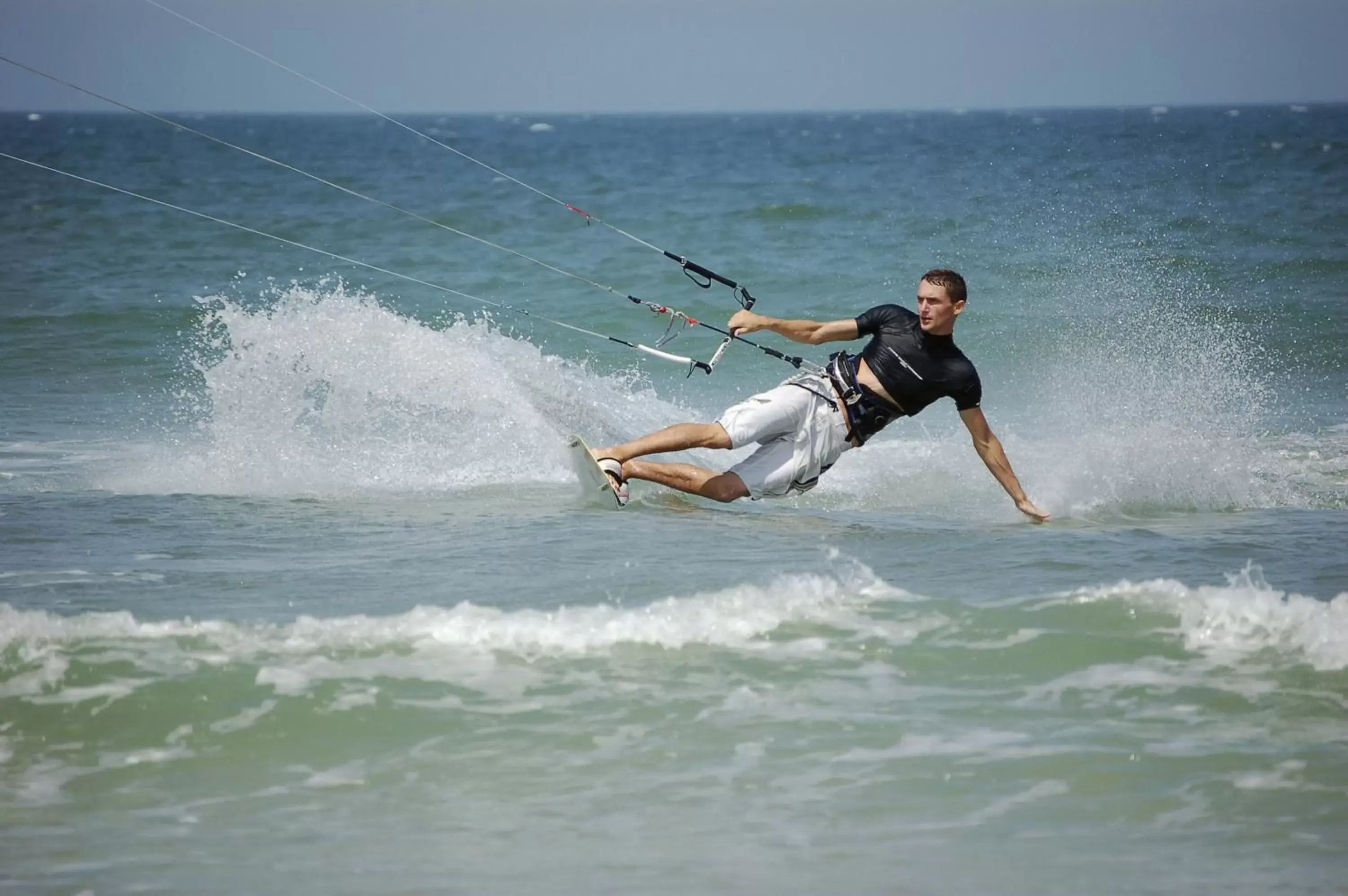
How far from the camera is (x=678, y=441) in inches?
316

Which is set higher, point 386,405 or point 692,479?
point 386,405

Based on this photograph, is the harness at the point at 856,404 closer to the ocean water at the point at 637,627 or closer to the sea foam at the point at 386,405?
the ocean water at the point at 637,627

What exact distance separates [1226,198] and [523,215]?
1344cm

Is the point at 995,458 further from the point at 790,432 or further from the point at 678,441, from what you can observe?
the point at 678,441

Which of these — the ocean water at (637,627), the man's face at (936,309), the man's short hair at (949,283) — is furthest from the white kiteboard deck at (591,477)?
the man's short hair at (949,283)

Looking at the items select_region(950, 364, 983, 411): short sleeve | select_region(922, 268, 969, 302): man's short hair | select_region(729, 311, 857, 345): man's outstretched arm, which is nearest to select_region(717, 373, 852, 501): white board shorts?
select_region(729, 311, 857, 345): man's outstretched arm

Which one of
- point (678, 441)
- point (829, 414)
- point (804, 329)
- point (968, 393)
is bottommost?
point (678, 441)

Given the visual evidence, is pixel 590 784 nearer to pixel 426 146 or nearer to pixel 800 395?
pixel 800 395

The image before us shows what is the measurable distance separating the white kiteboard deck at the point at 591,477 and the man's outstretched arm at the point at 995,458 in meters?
2.09

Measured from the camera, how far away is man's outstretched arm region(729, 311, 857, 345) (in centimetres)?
766

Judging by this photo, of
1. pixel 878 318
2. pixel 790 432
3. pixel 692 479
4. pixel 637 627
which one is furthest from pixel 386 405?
pixel 637 627

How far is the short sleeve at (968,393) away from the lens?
7797 millimetres

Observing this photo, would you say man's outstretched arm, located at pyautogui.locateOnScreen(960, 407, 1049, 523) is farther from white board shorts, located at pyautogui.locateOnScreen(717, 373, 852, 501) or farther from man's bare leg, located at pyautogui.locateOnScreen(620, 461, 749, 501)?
man's bare leg, located at pyautogui.locateOnScreen(620, 461, 749, 501)

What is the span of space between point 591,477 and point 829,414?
4.76 feet
